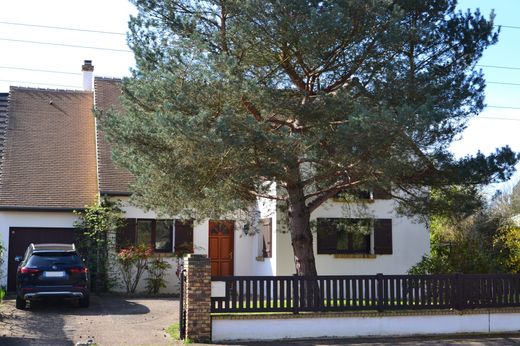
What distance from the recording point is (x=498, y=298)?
14430 mm

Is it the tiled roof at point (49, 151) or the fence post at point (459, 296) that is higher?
the tiled roof at point (49, 151)

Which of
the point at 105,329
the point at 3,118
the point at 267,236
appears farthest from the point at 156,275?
the point at 3,118

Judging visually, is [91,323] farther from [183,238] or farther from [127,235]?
[183,238]

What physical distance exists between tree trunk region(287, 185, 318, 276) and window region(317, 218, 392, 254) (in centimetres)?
577

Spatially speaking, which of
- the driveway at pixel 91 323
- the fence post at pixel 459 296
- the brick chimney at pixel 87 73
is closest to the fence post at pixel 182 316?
the driveway at pixel 91 323

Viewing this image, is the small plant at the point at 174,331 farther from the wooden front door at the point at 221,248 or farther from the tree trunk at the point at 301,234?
the wooden front door at the point at 221,248

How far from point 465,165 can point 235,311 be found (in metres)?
5.79

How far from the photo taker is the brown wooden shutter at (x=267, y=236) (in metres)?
22.2

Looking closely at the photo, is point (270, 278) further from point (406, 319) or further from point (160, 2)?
point (160, 2)

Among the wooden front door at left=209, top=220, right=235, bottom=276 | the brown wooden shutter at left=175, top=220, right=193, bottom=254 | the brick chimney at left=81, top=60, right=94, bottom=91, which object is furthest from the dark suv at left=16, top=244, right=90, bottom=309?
the brick chimney at left=81, top=60, right=94, bottom=91

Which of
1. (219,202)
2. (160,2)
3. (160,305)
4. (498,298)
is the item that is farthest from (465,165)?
(160,305)

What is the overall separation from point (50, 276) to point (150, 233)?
6.44 m

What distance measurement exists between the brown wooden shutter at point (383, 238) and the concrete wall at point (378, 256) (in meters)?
0.18

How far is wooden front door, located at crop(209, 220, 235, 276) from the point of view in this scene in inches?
933
